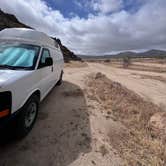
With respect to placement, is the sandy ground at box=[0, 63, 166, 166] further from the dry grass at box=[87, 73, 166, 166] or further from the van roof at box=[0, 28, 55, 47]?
the van roof at box=[0, 28, 55, 47]

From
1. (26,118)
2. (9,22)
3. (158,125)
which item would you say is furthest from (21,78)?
(9,22)

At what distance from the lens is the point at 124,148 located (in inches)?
151

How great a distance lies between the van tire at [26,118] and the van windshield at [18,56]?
764mm

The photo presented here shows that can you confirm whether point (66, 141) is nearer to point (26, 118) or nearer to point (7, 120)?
point (26, 118)

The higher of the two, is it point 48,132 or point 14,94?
point 14,94

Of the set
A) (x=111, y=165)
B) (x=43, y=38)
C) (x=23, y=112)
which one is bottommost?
(x=111, y=165)

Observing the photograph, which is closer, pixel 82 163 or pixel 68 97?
pixel 82 163

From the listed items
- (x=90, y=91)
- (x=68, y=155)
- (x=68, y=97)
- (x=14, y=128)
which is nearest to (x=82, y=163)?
(x=68, y=155)

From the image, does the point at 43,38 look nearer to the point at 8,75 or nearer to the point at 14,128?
the point at 8,75

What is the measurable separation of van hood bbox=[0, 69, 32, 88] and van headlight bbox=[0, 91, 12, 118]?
0.54 feet

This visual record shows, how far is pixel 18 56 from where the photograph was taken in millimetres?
4270

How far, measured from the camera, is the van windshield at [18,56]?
3.91 m

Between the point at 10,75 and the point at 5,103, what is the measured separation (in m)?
0.57

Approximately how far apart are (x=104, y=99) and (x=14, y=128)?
167 inches
